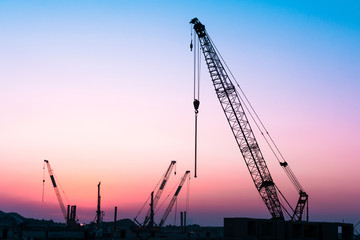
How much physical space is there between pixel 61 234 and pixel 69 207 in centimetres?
9591

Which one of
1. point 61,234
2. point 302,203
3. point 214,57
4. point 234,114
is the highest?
point 214,57

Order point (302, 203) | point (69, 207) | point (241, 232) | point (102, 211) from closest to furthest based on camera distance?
point (241, 232), point (302, 203), point (102, 211), point (69, 207)

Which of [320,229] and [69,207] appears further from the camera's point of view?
[69,207]

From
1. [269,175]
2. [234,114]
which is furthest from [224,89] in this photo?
→ [269,175]

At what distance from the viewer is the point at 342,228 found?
99812mm

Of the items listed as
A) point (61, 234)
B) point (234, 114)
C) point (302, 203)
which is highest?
point (234, 114)

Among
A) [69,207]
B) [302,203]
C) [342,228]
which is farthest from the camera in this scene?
[69,207]

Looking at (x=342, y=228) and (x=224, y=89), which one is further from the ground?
(x=224, y=89)

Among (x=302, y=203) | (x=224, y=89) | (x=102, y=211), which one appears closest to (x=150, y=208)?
(x=102, y=211)

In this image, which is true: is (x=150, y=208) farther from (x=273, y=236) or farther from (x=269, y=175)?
(x=273, y=236)

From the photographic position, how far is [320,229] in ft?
312

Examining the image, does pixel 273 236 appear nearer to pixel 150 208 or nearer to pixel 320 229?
pixel 320 229

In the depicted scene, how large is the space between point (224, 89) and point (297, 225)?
109 feet

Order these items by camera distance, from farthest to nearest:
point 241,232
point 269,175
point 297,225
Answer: point 269,175, point 297,225, point 241,232
